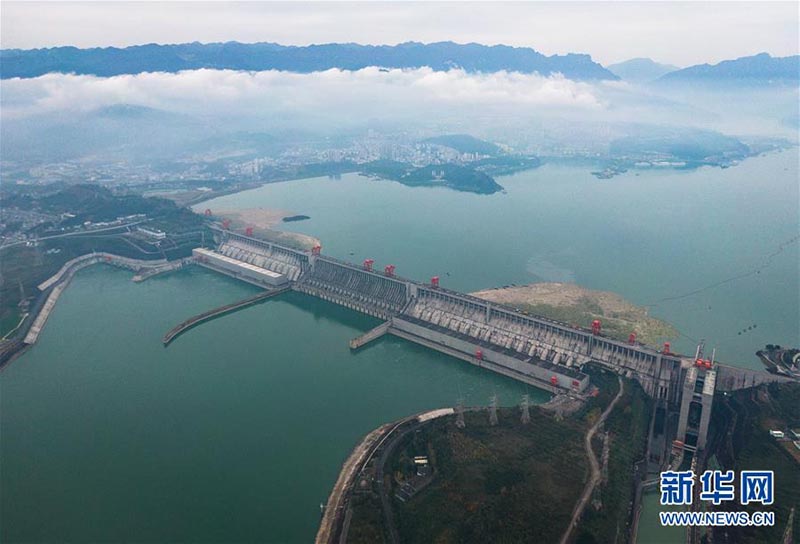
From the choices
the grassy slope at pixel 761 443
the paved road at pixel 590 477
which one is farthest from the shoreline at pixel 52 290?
the grassy slope at pixel 761 443

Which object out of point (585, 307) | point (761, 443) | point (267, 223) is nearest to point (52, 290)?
point (267, 223)

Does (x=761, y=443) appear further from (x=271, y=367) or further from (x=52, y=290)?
(x=52, y=290)

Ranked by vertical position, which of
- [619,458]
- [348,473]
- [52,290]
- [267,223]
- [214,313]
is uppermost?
[267,223]

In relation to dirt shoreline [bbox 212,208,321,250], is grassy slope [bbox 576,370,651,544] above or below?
below

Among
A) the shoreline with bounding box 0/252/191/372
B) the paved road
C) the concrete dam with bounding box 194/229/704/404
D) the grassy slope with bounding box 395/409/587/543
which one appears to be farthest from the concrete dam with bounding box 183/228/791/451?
the shoreline with bounding box 0/252/191/372

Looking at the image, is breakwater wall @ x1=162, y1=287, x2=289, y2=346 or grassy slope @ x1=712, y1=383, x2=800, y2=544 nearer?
grassy slope @ x1=712, y1=383, x2=800, y2=544

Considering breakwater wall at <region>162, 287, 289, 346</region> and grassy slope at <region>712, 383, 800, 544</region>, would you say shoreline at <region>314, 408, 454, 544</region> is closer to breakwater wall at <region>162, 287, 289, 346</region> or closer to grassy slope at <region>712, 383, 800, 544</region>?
grassy slope at <region>712, 383, 800, 544</region>

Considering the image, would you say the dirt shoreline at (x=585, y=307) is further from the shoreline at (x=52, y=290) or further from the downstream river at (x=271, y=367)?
the shoreline at (x=52, y=290)
